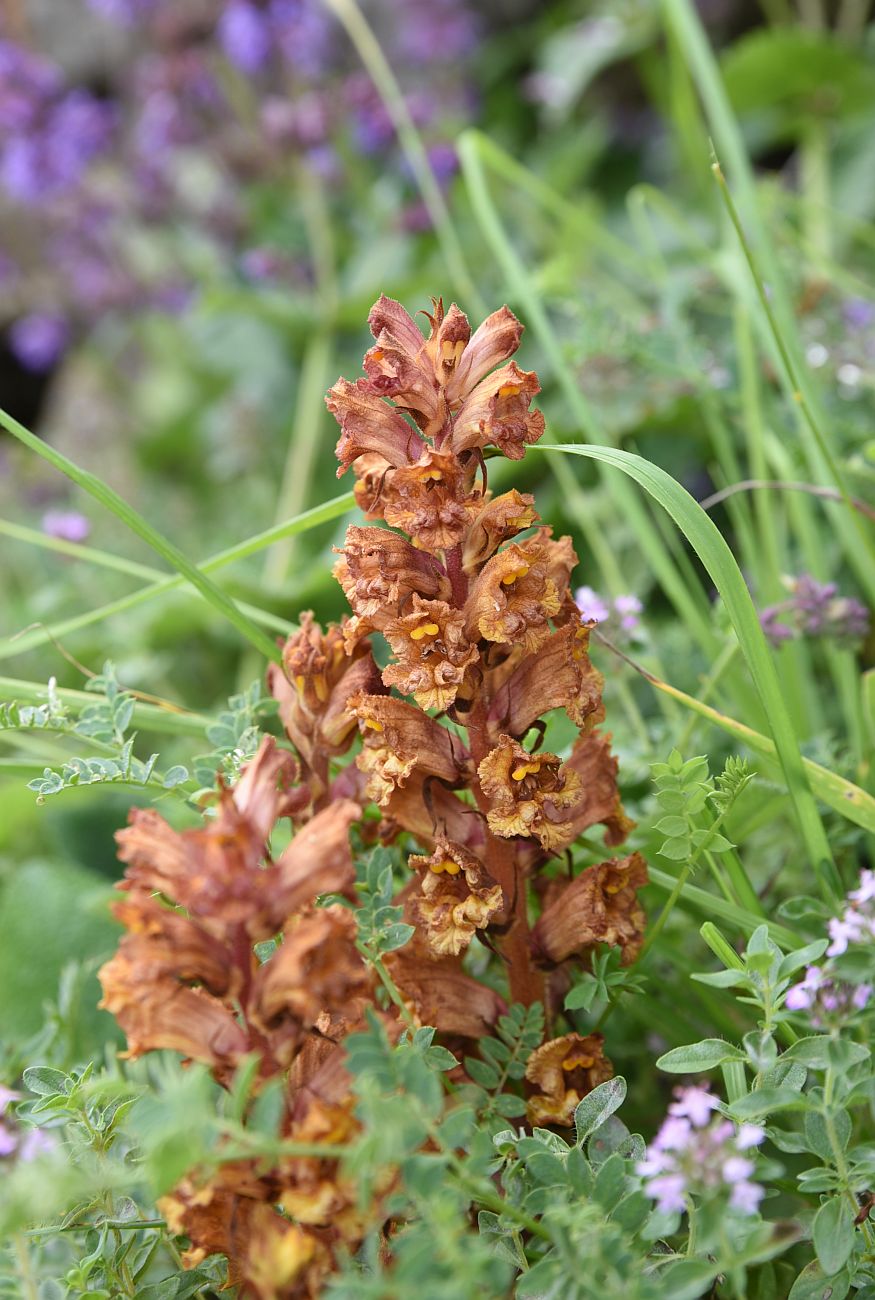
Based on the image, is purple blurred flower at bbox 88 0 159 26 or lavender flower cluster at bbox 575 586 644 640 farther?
purple blurred flower at bbox 88 0 159 26

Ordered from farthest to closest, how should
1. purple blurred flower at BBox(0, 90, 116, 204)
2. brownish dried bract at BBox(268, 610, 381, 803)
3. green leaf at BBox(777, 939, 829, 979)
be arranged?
1. purple blurred flower at BBox(0, 90, 116, 204)
2. brownish dried bract at BBox(268, 610, 381, 803)
3. green leaf at BBox(777, 939, 829, 979)

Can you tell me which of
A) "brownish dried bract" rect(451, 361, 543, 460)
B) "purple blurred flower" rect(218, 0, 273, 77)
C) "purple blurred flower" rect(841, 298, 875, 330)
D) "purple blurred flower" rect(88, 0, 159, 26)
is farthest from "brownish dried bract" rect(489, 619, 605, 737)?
"purple blurred flower" rect(88, 0, 159, 26)

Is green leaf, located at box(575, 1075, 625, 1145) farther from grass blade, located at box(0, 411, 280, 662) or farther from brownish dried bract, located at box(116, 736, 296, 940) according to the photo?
grass blade, located at box(0, 411, 280, 662)

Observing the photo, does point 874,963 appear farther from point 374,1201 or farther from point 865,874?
point 374,1201

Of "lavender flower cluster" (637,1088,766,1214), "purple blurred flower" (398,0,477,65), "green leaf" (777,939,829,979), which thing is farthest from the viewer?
"purple blurred flower" (398,0,477,65)

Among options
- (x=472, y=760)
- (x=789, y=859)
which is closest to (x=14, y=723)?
(x=472, y=760)

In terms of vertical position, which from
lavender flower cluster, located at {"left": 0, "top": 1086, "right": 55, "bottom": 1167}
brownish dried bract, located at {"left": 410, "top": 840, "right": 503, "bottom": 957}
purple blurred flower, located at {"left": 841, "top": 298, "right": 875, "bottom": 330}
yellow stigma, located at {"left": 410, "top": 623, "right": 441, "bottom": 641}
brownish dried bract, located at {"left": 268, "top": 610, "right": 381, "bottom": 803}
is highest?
purple blurred flower, located at {"left": 841, "top": 298, "right": 875, "bottom": 330}
